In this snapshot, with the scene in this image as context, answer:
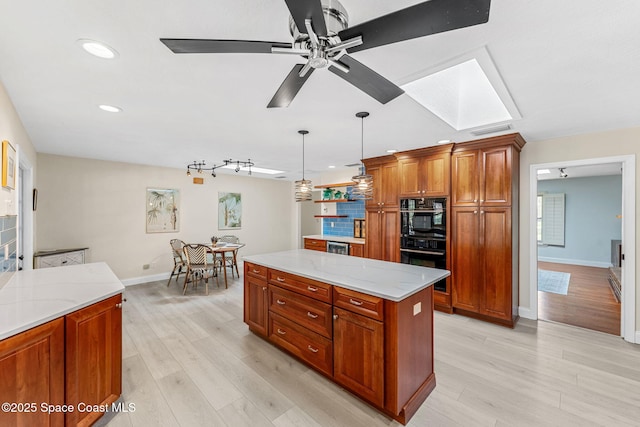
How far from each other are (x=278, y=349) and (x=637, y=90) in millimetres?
3819

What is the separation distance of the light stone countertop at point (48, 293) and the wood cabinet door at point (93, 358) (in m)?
0.08

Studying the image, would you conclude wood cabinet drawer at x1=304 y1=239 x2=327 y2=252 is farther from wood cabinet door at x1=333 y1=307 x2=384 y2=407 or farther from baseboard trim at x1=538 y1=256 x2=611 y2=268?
baseboard trim at x1=538 y1=256 x2=611 y2=268

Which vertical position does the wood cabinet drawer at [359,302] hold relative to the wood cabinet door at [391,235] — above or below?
below

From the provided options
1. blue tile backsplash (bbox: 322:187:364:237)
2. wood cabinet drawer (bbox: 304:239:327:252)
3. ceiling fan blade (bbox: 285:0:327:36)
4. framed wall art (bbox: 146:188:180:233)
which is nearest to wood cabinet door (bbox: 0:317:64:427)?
ceiling fan blade (bbox: 285:0:327:36)

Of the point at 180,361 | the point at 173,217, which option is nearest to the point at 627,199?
the point at 180,361

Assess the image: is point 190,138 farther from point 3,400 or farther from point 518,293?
point 518,293

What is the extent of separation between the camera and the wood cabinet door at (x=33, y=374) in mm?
1262

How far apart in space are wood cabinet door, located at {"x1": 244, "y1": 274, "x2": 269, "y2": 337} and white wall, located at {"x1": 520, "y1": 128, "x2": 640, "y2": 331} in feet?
11.2

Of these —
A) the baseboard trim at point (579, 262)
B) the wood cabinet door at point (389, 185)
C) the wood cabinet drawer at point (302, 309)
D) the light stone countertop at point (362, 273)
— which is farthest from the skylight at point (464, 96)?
the baseboard trim at point (579, 262)

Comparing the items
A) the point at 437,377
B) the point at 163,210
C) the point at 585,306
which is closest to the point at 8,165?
the point at 163,210

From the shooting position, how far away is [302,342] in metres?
2.44

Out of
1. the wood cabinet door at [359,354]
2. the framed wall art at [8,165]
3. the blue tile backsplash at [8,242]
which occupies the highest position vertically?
the framed wall art at [8,165]

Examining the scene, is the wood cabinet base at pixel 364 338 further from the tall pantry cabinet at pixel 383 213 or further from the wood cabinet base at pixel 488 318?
the tall pantry cabinet at pixel 383 213

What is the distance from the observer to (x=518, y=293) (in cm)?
367
